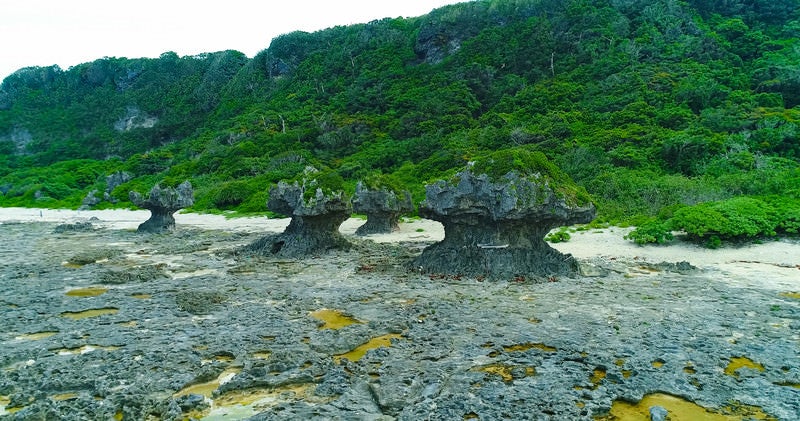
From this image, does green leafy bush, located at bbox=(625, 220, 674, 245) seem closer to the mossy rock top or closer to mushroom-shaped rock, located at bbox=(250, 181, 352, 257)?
the mossy rock top

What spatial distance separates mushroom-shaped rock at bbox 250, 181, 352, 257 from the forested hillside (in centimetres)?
685

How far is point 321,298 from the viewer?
38.5 ft

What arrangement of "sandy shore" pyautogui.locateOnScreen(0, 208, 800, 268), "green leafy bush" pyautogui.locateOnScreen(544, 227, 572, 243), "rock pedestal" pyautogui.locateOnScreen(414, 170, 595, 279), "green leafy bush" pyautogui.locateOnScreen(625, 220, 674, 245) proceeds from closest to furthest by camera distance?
"rock pedestal" pyautogui.locateOnScreen(414, 170, 595, 279) < "sandy shore" pyautogui.locateOnScreen(0, 208, 800, 268) < "green leafy bush" pyautogui.locateOnScreen(625, 220, 674, 245) < "green leafy bush" pyautogui.locateOnScreen(544, 227, 572, 243)

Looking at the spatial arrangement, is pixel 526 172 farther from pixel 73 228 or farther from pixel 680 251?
pixel 73 228

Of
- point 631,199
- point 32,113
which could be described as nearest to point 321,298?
point 631,199

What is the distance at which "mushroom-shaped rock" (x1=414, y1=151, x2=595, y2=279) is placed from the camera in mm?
13383

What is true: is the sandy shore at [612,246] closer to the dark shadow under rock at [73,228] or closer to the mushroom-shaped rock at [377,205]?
the mushroom-shaped rock at [377,205]

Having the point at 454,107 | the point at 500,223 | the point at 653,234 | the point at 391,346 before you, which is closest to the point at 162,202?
the point at 500,223

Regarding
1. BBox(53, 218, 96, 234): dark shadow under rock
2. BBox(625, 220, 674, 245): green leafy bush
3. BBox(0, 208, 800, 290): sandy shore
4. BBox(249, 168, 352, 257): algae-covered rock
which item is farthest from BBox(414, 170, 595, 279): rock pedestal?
BBox(53, 218, 96, 234): dark shadow under rock

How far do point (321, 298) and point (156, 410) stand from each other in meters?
5.78

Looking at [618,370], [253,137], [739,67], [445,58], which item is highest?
[445,58]

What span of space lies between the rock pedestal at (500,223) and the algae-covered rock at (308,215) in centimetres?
470

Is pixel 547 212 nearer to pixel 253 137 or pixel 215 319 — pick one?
pixel 215 319

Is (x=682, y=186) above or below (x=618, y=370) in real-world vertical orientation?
above
